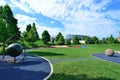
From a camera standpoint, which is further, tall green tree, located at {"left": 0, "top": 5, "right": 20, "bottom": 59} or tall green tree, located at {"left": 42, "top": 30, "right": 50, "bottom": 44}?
tall green tree, located at {"left": 42, "top": 30, "right": 50, "bottom": 44}

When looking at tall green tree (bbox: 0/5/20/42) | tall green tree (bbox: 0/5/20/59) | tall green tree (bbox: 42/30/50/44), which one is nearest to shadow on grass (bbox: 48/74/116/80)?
tall green tree (bbox: 0/5/20/59)

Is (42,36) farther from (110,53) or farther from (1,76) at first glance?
(1,76)

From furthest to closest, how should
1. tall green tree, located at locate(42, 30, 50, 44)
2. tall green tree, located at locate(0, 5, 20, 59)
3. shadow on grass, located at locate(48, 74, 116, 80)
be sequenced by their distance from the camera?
tall green tree, located at locate(42, 30, 50, 44)
tall green tree, located at locate(0, 5, 20, 59)
shadow on grass, located at locate(48, 74, 116, 80)

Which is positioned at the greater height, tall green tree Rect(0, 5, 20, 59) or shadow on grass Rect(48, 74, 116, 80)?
tall green tree Rect(0, 5, 20, 59)

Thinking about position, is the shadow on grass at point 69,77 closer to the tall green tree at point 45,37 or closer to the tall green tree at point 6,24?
the tall green tree at point 6,24

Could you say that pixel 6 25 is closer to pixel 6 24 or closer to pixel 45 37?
pixel 6 24

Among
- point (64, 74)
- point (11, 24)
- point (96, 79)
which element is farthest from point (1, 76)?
point (11, 24)

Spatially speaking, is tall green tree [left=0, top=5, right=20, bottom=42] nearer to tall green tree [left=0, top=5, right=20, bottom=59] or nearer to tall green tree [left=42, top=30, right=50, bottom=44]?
tall green tree [left=0, top=5, right=20, bottom=59]

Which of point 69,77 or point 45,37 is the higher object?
point 45,37

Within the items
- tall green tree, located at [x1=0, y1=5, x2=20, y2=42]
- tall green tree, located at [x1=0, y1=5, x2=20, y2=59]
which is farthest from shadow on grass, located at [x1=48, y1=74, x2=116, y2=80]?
tall green tree, located at [x1=0, y1=5, x2=20, y2=42]

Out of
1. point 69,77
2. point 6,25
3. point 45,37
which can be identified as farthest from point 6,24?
point 45,37

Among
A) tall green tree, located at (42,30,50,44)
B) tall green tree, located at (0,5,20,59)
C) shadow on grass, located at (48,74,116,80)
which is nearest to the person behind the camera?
shadow on grass, located at (48,74,116,80)

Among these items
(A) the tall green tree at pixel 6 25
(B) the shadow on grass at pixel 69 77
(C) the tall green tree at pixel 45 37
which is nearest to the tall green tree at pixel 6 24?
(A) the tall green tree at pixel 6 25

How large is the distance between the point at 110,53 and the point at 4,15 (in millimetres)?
21641
